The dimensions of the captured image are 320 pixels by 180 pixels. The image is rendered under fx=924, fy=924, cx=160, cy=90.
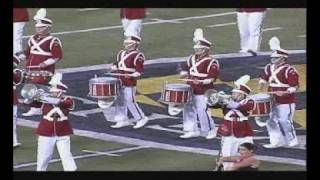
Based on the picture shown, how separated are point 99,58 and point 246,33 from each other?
2.13 metres

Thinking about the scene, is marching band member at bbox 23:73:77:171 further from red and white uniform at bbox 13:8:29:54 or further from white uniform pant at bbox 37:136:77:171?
red and white uniform at bbox 13:8:29:54

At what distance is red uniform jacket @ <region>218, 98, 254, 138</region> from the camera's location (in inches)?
503

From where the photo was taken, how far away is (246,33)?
1319cm

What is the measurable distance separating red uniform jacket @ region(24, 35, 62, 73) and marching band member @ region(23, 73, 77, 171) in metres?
0.38

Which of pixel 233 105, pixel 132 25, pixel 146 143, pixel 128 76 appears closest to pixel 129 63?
pixel 128 76

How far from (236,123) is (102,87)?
1933mm

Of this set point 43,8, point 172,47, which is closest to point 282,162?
point 172,47

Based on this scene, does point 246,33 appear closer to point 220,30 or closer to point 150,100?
point 220,30

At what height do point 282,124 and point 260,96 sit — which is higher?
point 260,96

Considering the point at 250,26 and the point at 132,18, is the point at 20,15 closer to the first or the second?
the point at 132,18

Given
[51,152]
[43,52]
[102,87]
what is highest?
[43,52]

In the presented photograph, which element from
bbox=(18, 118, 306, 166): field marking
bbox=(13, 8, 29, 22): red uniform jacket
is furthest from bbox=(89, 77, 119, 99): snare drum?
bbox=(13, 8, 29, 22): red uniform jacket

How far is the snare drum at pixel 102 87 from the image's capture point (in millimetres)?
12906

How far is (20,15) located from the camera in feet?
42.0
